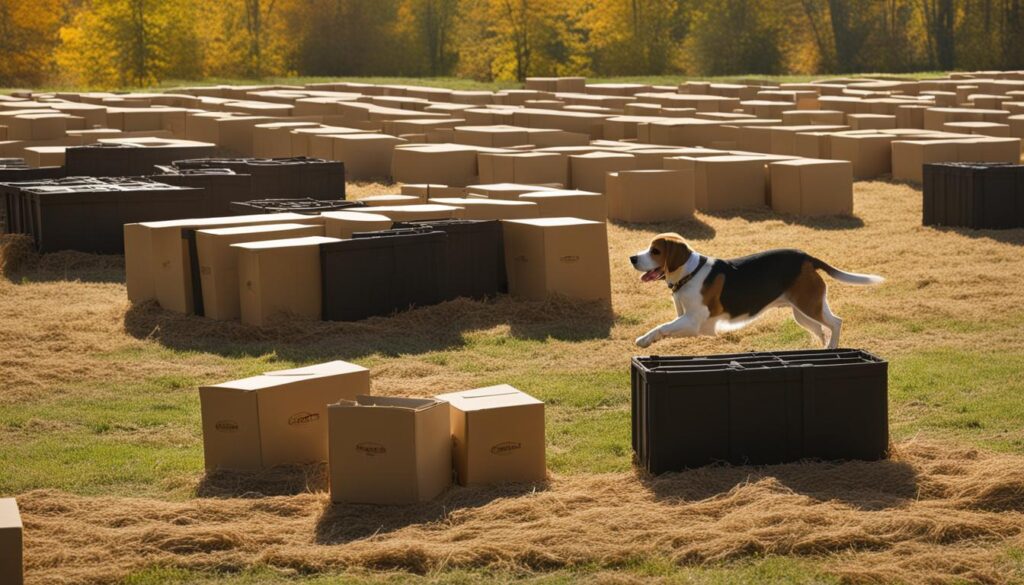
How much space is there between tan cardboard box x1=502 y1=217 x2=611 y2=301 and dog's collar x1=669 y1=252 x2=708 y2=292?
9.46ft

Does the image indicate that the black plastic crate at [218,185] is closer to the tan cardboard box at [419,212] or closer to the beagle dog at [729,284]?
the tan cardboard box at [419,212]

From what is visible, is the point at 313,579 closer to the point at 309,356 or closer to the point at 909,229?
the point at 309,356

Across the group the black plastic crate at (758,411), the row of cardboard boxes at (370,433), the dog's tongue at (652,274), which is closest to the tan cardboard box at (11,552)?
the row of cardboard boxes at (370,433)

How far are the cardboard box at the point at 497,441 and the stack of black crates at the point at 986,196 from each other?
11.6 m

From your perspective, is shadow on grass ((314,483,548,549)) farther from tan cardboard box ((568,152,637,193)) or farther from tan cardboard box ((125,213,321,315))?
tan cardboard box ((568,152,637,193))

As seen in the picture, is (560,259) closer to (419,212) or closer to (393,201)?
(419,212)

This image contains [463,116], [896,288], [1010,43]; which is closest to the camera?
[896,288]

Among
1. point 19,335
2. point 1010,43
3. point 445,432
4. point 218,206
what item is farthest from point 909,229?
point 1010,43

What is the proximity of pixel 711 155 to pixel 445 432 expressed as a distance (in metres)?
15.5

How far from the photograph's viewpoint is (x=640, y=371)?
7.68 m

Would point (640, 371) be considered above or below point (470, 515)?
above

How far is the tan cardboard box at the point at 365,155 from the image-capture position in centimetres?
2545

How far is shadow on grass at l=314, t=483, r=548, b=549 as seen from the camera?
22.6ft

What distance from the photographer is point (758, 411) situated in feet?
25.1
